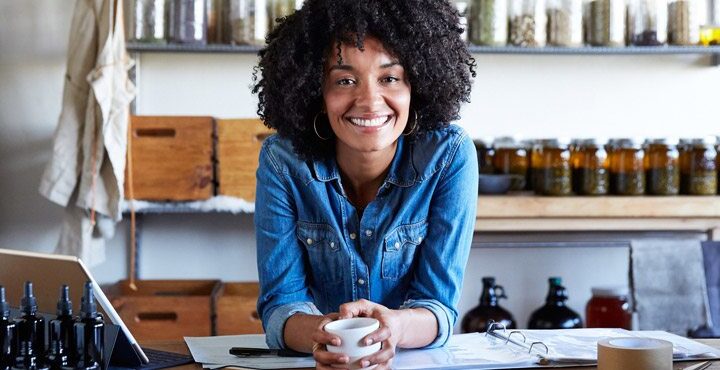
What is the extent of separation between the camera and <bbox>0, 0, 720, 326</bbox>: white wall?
3.15 metres

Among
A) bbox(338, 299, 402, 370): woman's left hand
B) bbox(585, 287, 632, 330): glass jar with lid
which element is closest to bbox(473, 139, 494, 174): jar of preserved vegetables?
bbox(585, 287, 632, 330): glass jar with lid

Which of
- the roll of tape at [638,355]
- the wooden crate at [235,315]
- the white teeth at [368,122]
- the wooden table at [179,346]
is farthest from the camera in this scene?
the wooden crate at [235,315]

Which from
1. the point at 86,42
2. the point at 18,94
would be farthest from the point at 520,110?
the point at 18,94

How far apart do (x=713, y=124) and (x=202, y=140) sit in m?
1.71

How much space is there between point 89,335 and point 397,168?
2.02ft

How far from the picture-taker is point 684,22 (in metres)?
3.00

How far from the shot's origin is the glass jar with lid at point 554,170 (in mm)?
2896

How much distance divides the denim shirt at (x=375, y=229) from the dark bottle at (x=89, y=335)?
14.4 inches

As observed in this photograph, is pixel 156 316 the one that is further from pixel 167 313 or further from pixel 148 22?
pixel 148 22

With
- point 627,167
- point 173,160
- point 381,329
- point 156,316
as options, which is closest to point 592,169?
point 627,167

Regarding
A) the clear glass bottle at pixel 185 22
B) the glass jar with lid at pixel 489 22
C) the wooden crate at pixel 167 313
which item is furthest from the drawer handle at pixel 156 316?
the glass jar with lid at pixel 489 22

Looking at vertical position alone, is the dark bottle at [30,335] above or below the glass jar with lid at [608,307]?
above

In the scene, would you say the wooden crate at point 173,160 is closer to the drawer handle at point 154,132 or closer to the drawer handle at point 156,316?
the drawer handle at point 154,132

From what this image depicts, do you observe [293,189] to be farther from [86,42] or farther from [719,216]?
[719,216]
